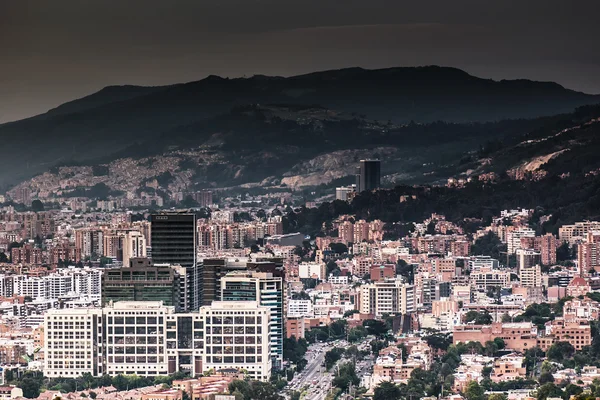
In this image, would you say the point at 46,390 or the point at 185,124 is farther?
the point at 185,124

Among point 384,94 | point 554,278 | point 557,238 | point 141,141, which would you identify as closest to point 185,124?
point 141,141

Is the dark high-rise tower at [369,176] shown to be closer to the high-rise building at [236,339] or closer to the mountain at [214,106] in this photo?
the mountain at [214,106]

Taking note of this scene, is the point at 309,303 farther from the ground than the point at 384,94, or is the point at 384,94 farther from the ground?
the point at 384,94

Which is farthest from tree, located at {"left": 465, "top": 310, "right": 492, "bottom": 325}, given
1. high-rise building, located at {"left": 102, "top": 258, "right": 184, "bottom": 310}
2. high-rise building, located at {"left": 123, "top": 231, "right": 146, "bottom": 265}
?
high-rise building, located at {"left": 123, "top": 231, "right": 146, "bottom": 265}

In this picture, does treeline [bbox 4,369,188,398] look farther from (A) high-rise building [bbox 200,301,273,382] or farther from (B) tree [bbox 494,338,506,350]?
(B) tree [bbox 494,338,506,350]

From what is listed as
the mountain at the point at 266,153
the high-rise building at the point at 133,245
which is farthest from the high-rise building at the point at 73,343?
Result: the mountain at the point at 266,153

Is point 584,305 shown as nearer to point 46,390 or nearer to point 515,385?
point 515,385

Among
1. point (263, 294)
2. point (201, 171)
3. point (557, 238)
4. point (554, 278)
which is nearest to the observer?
point (263, 294)
